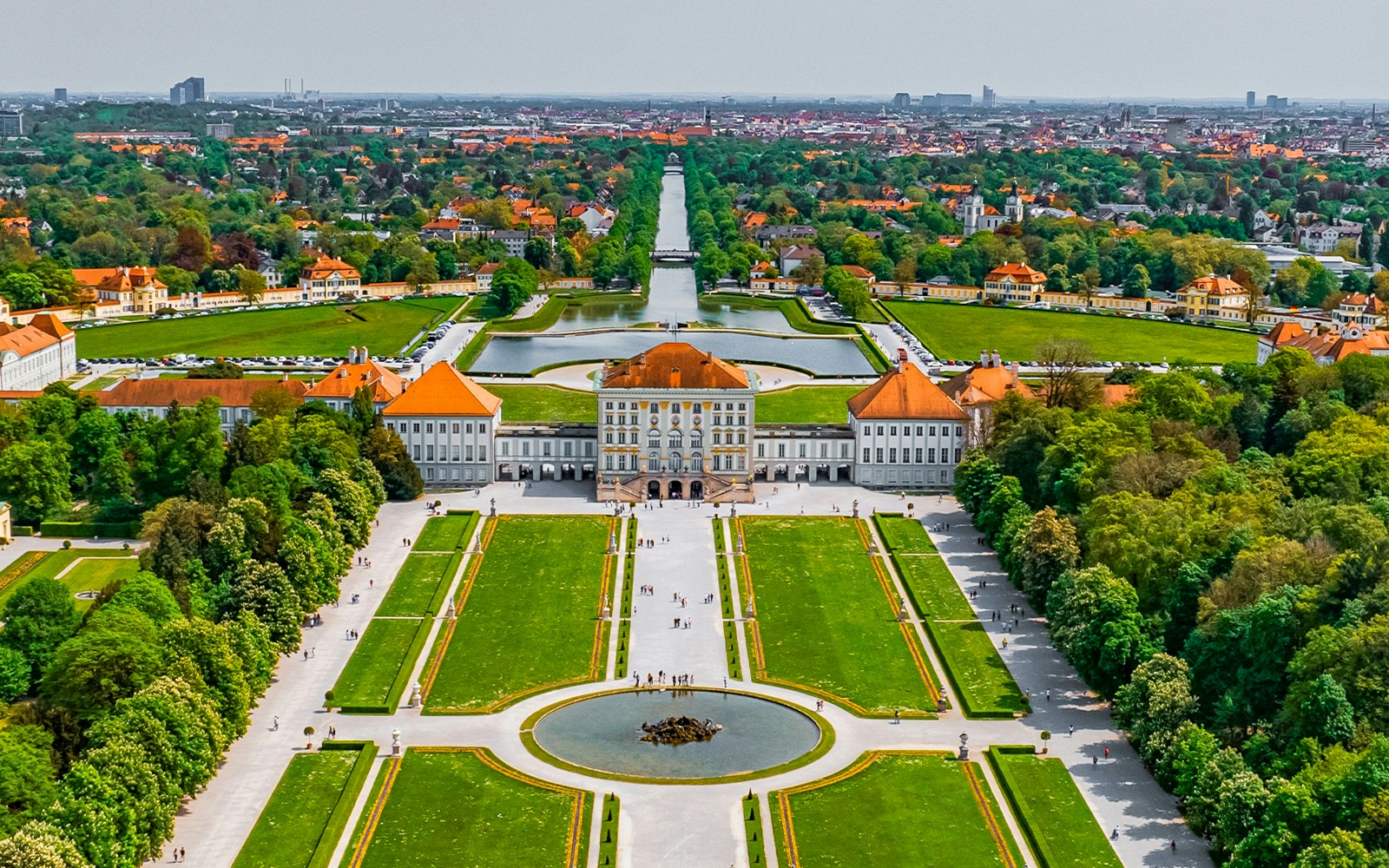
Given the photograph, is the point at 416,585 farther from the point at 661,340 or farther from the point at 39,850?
the point at 661,340

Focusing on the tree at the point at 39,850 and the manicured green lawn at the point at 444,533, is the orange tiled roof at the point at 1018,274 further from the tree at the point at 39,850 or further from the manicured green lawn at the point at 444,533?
the tree at the point at 39,850

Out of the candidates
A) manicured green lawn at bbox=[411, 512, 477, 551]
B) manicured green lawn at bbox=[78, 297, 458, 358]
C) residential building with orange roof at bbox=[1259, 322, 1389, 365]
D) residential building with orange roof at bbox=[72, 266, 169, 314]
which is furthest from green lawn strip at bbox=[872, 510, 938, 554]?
residential building with orange roof at bbox=[72, 266, 169, 314]

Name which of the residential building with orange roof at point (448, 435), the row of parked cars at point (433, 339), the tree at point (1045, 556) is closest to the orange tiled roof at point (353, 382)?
the residential building with orange roof at point (448, 435)

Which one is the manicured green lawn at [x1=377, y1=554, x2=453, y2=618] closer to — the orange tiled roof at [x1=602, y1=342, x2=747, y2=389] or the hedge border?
the hedge border

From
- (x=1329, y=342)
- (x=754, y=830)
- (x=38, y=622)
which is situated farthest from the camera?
(x=1329, y=342)

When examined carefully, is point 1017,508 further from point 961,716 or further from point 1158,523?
point 961,716

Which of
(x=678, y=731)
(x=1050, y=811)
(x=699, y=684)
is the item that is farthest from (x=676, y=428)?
(x=1050, y=811)

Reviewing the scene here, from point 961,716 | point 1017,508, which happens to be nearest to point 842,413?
point 1017,508
